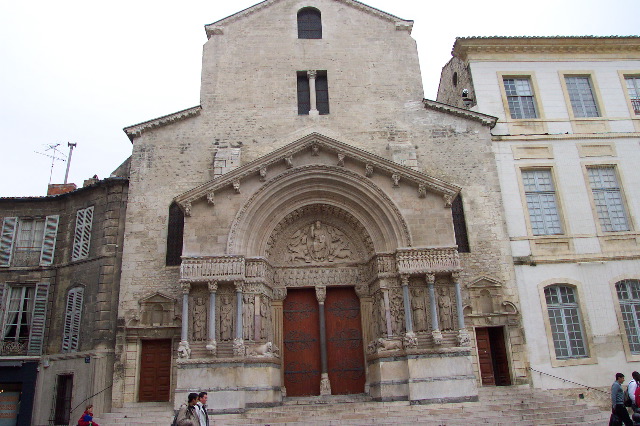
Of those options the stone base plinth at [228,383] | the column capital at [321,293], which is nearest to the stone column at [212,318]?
the stone base plinth at [228,383]

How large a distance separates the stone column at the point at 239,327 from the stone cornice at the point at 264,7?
30.9 ft

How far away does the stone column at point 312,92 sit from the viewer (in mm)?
16797

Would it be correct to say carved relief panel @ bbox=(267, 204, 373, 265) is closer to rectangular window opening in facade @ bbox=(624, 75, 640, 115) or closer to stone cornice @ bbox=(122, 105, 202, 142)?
stone cornice @ bbox=(122, 105, 202, 142)

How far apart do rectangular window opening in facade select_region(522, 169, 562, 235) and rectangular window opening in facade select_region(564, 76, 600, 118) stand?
2746 mm

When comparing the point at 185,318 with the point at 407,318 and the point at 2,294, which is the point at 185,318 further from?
the point at 2,294

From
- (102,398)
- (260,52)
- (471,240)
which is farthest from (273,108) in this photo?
(102,398)

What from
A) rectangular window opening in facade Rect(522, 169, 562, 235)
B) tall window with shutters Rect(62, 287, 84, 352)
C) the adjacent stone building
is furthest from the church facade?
tall window with shutters Rect(62, 287, 84, 352)

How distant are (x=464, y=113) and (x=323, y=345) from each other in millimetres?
8606

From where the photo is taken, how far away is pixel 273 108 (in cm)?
1675

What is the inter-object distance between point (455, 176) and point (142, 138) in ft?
32.8

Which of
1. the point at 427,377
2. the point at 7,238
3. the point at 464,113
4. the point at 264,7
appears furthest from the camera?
the point at 264,7

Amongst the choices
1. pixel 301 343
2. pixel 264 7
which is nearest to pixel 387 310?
pixel 301 343

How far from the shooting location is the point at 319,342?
1452 centimetres

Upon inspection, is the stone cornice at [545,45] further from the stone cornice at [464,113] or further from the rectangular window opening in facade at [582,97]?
the stone cornice at [464,113]
